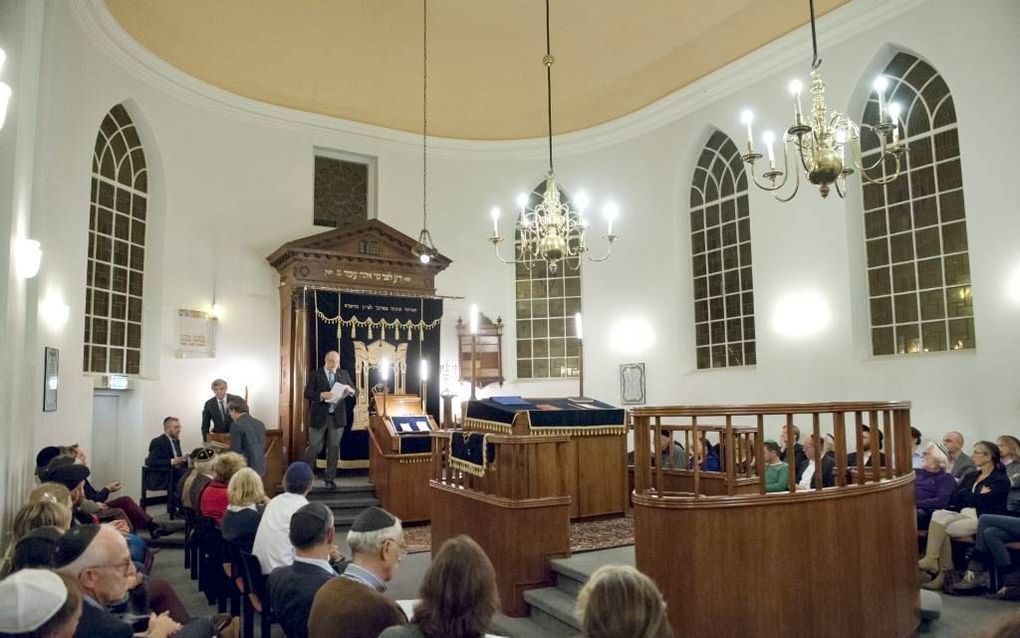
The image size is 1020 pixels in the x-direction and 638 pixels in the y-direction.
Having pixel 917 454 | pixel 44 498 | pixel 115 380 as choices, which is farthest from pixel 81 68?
pixel 917 454

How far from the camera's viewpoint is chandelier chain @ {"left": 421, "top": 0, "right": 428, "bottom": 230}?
9.11 metres

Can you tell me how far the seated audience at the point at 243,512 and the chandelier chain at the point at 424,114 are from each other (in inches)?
252

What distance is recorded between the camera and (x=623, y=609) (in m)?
1.74

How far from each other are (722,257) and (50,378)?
7.99 meters

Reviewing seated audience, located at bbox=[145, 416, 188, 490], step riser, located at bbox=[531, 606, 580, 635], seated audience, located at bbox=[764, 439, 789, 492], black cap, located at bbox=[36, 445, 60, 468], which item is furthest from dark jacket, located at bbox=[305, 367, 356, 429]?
seated audience, located at bbox=[764, 439, 789, 492]

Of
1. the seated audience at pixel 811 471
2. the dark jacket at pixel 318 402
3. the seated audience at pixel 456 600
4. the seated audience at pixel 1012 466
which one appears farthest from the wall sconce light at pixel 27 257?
the seated audience at pixel 1012 466

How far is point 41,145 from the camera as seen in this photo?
6188mm

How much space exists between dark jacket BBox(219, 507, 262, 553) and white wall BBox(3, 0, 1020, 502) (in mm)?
3397

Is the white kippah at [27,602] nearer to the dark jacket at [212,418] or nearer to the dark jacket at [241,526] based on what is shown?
the dark jacket at [241,526]

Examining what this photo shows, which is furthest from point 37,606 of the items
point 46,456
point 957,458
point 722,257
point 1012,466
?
point 722,257

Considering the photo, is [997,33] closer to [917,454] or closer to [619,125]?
[917,454]

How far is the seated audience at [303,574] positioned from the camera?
284 cm

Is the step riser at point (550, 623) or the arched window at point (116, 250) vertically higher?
the arched window at point (116, 250)

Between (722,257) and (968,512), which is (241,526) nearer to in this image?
(968,512)
